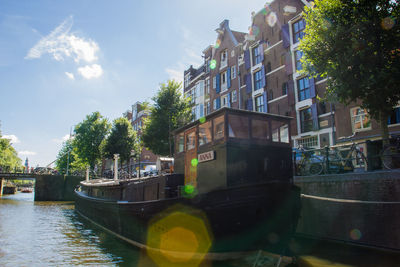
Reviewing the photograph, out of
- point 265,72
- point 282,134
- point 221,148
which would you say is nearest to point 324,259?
point 282,134

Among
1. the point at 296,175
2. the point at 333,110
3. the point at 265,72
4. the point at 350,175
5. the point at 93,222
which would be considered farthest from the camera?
the point at 265,72

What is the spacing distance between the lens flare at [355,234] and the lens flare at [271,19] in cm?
2107

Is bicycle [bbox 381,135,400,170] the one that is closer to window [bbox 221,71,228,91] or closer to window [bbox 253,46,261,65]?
window [bbox 253,46,261,65]

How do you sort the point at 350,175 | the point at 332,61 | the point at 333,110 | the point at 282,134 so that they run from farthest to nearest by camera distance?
the point at 333,110, the point at 332,61, the point at 350,175, the point at 282,134

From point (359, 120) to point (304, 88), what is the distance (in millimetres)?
6144

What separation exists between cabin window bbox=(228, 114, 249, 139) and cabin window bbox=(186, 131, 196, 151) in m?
1.62

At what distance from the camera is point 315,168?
11.8 meters

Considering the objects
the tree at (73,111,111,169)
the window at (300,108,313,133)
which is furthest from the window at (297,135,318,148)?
the tree at (73,111,111,169)

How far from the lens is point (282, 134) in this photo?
8.72m

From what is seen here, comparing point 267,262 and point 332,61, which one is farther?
point 332,61

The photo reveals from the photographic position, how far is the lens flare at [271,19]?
25727 mm

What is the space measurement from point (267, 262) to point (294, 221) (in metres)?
1.35

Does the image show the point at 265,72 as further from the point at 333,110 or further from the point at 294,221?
the point at 294,221

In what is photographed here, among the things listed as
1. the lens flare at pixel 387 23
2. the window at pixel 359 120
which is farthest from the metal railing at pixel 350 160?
the window at pixel 359 120
